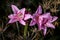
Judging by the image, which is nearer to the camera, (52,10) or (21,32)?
(21,32)

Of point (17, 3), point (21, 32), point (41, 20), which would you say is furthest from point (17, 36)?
point (41, 20)

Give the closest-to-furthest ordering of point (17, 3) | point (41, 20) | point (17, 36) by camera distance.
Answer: point (41, 20) < point (17, 36) < point (17, 3)

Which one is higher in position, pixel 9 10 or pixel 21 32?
pixel 9 10

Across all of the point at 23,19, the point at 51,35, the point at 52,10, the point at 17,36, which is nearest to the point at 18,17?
the point at 23,19

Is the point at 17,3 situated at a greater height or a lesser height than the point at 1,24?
greater

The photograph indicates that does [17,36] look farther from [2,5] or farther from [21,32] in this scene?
[2,5]

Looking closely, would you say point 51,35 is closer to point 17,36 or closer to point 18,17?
point 17,36

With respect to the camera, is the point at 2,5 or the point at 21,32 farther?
the point at 2,5

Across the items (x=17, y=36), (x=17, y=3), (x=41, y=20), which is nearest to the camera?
(x=41, y=20)

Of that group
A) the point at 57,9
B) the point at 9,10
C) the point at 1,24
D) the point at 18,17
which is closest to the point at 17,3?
the point at 9,10
